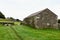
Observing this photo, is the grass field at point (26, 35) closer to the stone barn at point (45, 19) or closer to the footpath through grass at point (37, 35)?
the footpath through grass at point (37, 35)

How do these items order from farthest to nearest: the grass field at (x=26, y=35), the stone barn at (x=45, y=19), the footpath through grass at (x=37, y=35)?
the stone barn at (x=45, y=19)
the footpath through grass at (x=37, y=35)
the grass field at (x=26, y=35)

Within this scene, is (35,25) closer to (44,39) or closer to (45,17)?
(45,17)

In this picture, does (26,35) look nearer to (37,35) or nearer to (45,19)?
(37,35)

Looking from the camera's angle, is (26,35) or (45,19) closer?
(26,35)

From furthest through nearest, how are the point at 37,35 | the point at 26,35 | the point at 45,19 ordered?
the point at 45,19 → the point at 37,35 → the point at 26,35

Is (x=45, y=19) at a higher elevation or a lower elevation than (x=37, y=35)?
higher

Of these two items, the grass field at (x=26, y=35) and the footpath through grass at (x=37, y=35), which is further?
the footpath through grass at (x=37, y=35)

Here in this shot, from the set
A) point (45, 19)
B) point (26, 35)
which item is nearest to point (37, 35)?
point (26, 35)

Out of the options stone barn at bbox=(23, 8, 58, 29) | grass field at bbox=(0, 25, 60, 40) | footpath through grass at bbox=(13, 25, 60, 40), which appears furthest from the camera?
stone barn at bbox=(23, 8, 58, 29)

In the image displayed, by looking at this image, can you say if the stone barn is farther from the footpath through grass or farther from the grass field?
the grass field

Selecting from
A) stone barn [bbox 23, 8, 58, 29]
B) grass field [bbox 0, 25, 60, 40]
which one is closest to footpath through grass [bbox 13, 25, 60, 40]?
grass field [bbox 0, 25, 60, 40]

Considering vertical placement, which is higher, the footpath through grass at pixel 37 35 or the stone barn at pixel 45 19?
the stone barn at pixel 45 19

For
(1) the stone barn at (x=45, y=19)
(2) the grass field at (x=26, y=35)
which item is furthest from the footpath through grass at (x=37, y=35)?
(1) the stone barn at (x=45, y=19)

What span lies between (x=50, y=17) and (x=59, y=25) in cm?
410
